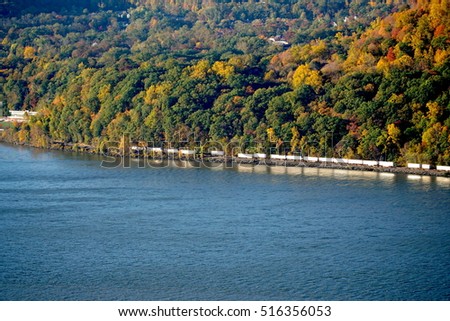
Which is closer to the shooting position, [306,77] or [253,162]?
[253,162]

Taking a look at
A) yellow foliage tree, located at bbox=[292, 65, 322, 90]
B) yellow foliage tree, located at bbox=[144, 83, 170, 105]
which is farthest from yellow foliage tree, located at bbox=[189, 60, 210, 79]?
yellow foliage tree, located at bbox=[292, 65, 322, 90]

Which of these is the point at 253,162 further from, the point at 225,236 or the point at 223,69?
the point at 225,236

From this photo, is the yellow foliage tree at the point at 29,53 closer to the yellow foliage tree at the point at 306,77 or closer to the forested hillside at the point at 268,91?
the forested hillside at the point at 268,91

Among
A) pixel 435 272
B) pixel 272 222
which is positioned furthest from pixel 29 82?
pixel 435 272

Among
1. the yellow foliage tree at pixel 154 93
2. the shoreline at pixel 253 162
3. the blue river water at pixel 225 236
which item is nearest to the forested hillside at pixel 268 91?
the yellow foliage tree at pixel 154 93

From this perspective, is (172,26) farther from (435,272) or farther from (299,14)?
(435,272)

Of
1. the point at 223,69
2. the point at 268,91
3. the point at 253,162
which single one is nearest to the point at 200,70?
the point at 223,69
